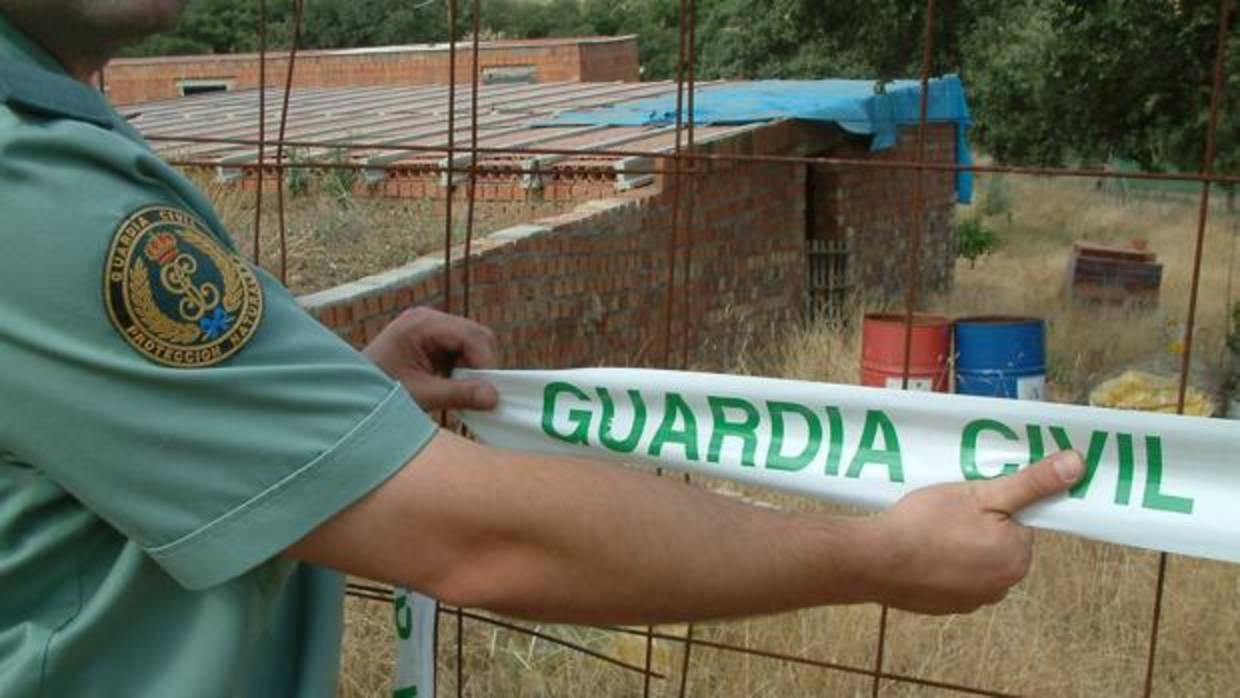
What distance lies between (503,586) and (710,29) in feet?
98.5

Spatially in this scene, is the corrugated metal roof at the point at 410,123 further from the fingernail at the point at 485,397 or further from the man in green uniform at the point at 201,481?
the man in green uniform at the point at 201,481

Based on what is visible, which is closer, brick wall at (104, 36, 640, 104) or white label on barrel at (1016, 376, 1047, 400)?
white label on barrel at (1016, 376, 1047, 400)

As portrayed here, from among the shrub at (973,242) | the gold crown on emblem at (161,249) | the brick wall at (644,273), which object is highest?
the gold crown on emblem at (161,249)

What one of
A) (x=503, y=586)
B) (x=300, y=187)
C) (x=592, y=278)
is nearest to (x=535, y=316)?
(x=592, y=278)

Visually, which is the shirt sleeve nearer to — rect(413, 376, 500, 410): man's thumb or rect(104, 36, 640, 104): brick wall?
rect(413, 376, 500, 410): man's thumb

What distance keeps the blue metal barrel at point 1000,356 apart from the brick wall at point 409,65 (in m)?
20.3

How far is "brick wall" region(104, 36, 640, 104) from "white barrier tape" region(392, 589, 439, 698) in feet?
68.6

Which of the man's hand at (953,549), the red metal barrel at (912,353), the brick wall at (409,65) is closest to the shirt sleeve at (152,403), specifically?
the man's hand at (953,549)

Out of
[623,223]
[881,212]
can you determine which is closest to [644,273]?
[623,223]

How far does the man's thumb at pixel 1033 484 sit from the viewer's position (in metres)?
1.47

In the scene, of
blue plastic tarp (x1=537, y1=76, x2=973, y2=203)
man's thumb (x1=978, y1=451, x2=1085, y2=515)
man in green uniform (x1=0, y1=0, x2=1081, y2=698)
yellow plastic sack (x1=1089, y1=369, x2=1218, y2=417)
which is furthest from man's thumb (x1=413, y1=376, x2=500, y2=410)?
blue plastic tarp (x1=537, y1=76, x2=973, y2=203)

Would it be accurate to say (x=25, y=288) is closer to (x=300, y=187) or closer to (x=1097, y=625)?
(x=1097, y=625)

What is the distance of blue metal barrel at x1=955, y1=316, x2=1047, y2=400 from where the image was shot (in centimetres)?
288

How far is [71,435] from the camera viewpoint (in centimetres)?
112
